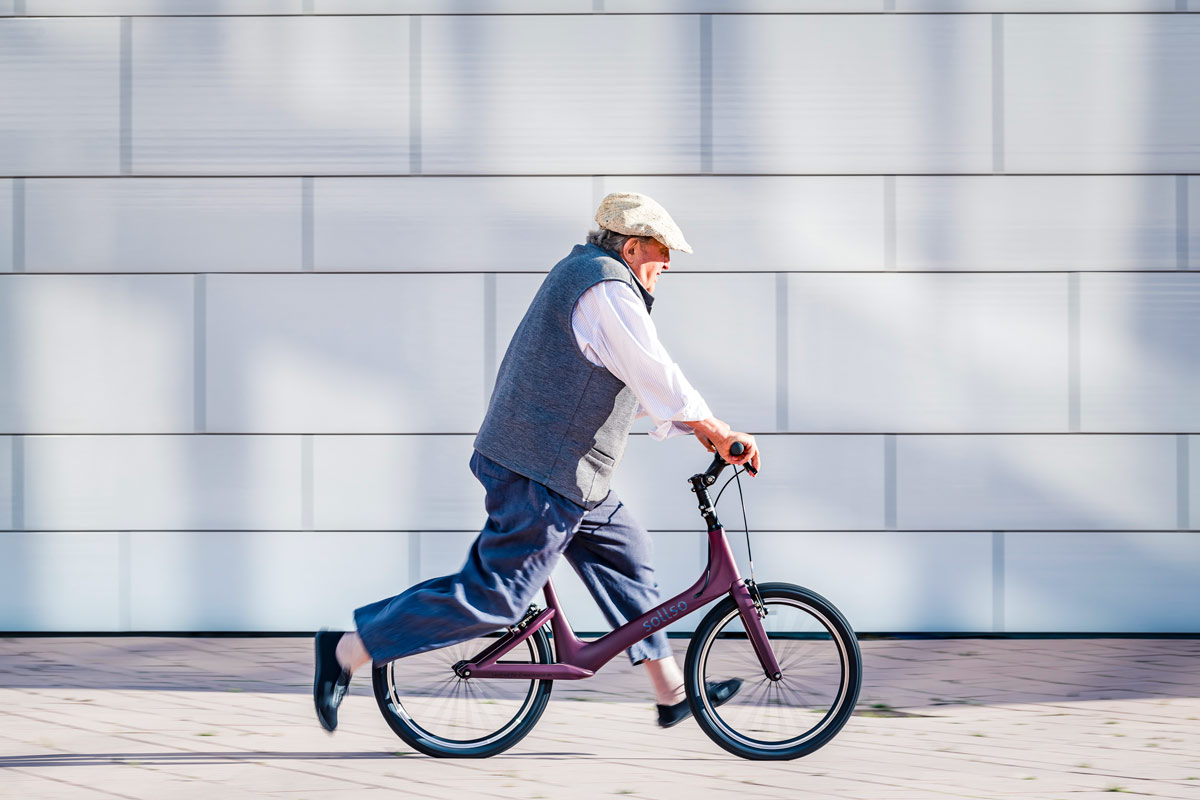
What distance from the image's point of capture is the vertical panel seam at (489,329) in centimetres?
593

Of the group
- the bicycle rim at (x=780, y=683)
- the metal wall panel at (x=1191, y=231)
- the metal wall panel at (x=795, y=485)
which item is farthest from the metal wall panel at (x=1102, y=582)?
the bicycle rim at (x=780, y=683)

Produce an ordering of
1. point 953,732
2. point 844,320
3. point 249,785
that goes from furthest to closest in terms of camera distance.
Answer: point 844,320, point 953,732, point 249,785

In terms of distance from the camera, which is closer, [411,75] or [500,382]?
[500,382]

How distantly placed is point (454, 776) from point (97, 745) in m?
1.29

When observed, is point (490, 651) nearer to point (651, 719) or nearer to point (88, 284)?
point (651, 719)

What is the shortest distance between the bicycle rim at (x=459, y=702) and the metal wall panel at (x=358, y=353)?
226 cm

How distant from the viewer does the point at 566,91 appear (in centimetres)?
590

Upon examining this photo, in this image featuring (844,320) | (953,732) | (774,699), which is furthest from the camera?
(844,320)

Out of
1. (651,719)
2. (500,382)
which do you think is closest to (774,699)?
(651,719)

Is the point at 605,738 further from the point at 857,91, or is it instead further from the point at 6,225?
the point at 6,225

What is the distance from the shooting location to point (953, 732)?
13.8 ft

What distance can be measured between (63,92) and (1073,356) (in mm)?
5183

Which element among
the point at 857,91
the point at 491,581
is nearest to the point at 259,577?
the point at 491,581

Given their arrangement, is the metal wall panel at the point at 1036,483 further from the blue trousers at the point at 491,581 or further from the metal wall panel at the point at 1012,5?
the blue trousers at the point at 491,581
